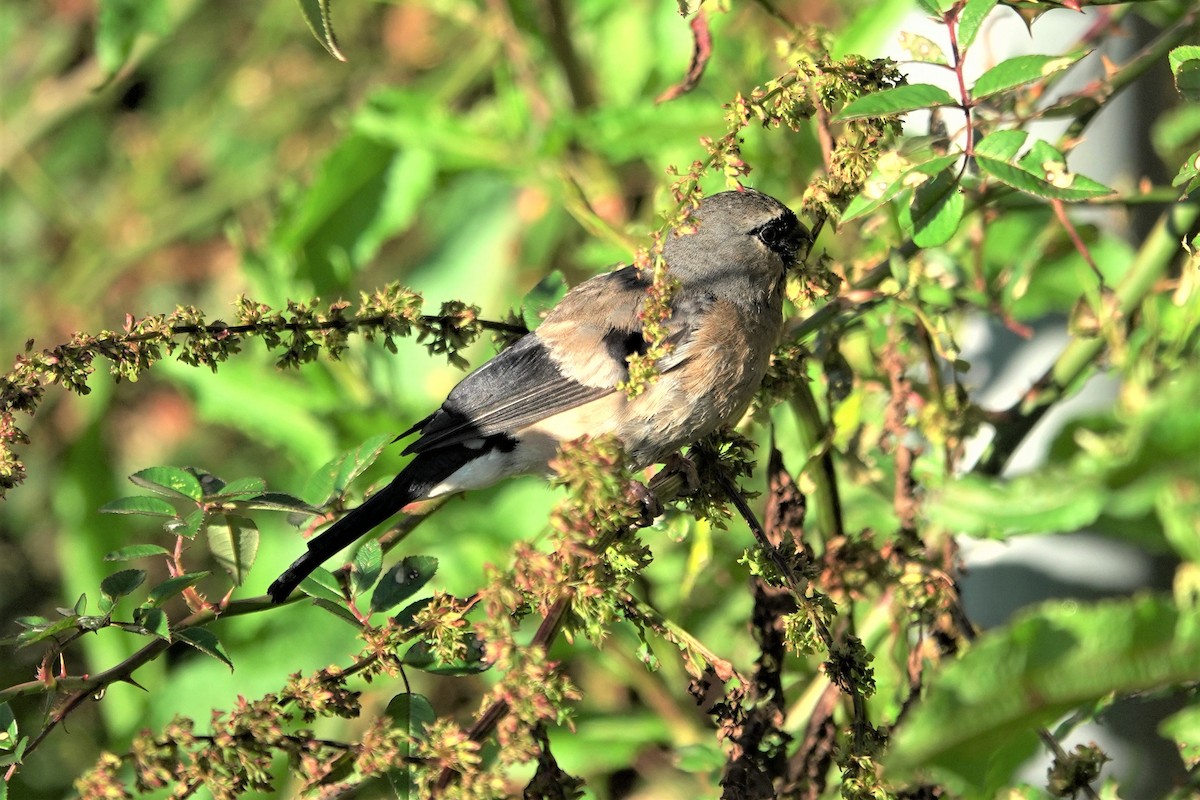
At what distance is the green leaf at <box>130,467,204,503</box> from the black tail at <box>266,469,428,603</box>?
209 mm

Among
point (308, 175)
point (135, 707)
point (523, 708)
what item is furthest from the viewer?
point (308, 175)

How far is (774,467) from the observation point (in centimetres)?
206

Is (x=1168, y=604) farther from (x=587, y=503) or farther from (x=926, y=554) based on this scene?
(x=926, y=554)

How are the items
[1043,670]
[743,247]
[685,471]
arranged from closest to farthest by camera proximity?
[1043,670] < [685,471] < [743,247]

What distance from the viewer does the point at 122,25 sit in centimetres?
259

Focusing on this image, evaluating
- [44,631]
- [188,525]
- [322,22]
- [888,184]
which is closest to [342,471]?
[188,525]

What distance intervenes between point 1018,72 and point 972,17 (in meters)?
0.10

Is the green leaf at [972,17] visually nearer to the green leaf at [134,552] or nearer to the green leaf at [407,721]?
the green leaf at [407,721]

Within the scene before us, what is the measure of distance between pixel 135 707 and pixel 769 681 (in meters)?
2.47

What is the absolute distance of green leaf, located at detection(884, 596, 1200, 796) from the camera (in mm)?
916

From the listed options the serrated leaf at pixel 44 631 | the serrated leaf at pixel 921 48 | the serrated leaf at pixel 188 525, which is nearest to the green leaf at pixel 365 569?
the serrated leaf at pixel 188 525

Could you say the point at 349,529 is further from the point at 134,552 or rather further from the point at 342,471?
the point at 134,552

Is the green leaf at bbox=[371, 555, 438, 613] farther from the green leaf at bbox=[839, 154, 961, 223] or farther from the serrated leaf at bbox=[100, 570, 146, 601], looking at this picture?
the green leaf at bbox=[839, 154, 961, 223]

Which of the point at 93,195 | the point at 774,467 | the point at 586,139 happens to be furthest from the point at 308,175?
the point at 774,467
